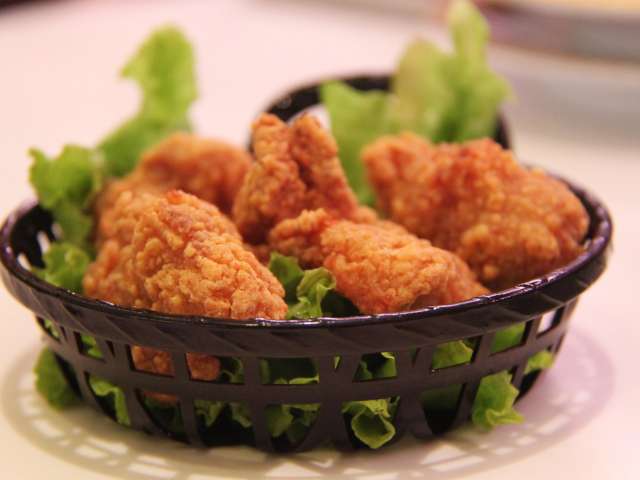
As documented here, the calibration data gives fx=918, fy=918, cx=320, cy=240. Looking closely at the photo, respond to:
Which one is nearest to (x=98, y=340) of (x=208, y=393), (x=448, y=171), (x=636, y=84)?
(x=208, y=393)

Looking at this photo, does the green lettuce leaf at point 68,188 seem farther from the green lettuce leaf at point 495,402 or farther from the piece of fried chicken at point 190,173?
the green lettuce leaf at point 495,402

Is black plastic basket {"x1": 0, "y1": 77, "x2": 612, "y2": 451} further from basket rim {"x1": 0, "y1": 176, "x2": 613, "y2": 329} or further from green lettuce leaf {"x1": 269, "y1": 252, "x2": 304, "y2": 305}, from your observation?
green lettuce leaf {"x1": 269, "y1": 252, "x2": 304, "y2": 305}

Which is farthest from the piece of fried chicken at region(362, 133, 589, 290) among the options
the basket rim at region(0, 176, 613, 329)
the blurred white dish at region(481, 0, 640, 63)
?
the blurred white dish at region(481, 0, 640, 63)

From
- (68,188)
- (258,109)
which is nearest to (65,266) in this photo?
(68,188)

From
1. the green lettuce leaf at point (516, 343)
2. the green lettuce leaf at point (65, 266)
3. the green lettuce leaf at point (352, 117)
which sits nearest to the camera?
the green lettuce leaf at point (516, 343)

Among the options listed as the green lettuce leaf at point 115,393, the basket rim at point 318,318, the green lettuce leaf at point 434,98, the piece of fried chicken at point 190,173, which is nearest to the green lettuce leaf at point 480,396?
the basket rim at point 318,318

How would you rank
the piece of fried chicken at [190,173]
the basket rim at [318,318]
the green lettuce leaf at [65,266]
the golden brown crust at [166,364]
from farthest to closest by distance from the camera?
the piece of fried chicken at [190,173] → the green lettuce leaf at [65,266] → the golden brown crust at [166,364] → the basket rim at [318,318]
